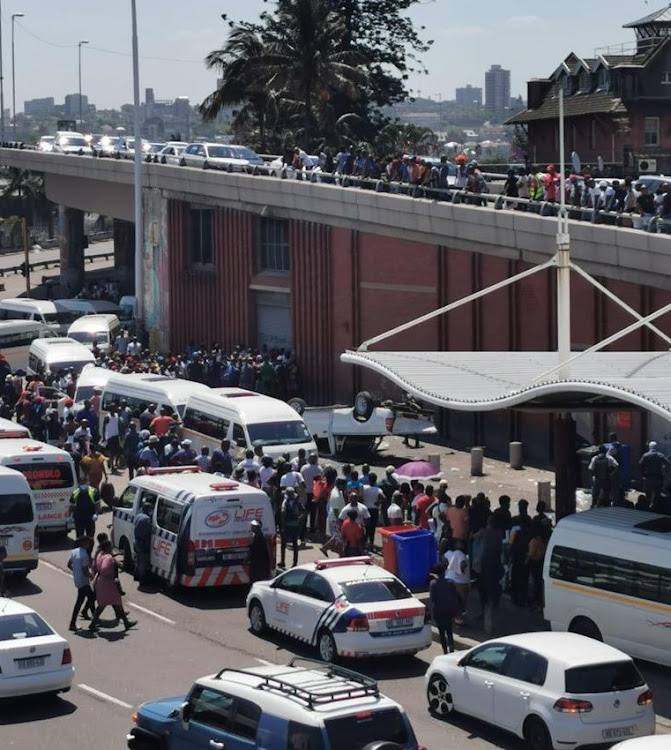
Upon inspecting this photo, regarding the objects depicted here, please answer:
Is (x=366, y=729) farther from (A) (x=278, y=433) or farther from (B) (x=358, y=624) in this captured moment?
(A) (x=278, y=433)

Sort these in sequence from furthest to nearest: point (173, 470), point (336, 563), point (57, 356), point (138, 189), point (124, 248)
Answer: point (124, 248)
point (138, 189)
point (57, 356)
point (173, 470)
point (336, 563)

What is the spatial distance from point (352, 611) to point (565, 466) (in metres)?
5.81

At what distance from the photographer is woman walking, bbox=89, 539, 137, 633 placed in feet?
70.0

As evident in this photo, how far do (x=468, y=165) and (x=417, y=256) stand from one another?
8.24 feet

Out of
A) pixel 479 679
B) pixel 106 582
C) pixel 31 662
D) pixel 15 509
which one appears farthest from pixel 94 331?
pixel 479 679

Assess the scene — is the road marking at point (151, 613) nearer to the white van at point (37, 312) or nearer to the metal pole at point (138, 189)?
the metal pole at point (138, 189)

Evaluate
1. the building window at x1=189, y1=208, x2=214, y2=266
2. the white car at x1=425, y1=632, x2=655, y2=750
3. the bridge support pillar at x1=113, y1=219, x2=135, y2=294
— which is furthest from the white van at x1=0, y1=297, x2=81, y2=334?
the white car at x1=425, y1=632, x2=655, y2=750

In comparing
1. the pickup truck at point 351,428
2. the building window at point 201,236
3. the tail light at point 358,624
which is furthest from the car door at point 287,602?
the building window at point 201,236

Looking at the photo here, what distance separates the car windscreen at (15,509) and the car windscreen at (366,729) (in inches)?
469

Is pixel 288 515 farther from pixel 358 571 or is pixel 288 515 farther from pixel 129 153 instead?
pixel 129 153

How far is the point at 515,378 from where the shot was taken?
23516 mm

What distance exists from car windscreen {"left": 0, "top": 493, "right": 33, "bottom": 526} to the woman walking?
2941mm

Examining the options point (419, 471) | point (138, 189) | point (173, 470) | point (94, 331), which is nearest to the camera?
point (173, 470)

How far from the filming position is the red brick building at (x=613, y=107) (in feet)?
207
